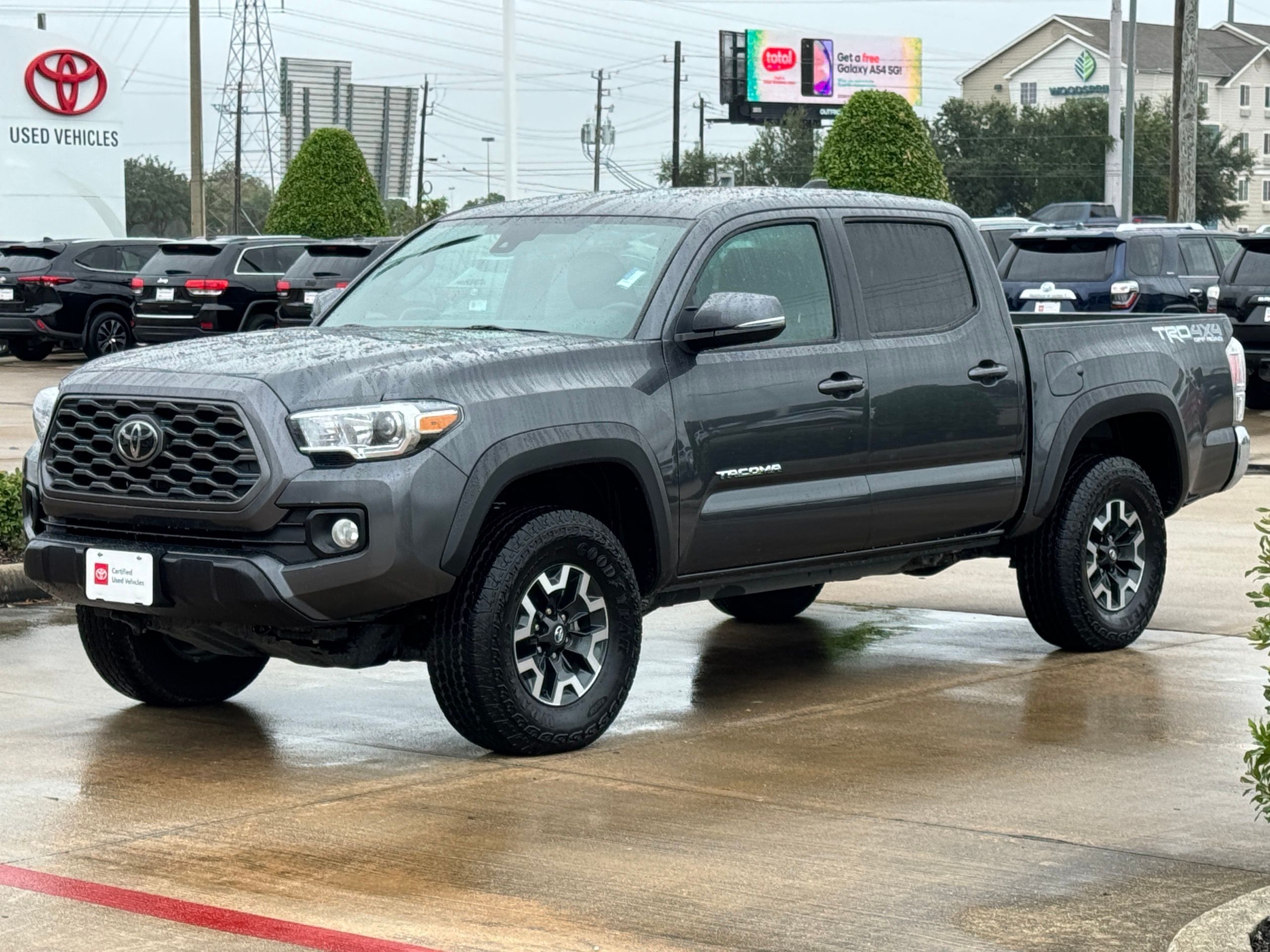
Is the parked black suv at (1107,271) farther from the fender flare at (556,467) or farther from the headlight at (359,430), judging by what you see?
the headlight at (359,430)

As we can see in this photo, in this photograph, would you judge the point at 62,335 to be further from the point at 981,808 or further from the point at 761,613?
the point at 981,808

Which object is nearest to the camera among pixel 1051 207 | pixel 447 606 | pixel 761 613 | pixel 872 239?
pixel 447 606

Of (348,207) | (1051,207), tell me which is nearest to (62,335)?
(348,207)

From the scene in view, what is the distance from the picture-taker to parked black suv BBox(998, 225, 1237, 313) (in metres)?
21.4

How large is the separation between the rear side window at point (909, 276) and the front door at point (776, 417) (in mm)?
177

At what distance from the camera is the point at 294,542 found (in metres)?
6.26

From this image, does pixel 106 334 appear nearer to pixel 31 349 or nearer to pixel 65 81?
pixel 31 349

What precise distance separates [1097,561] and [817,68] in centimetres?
10925

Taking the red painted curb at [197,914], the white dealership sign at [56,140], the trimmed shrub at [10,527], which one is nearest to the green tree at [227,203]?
the white dealership sign at [56,140]

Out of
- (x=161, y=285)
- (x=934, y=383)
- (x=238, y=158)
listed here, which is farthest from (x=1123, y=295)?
(x=238, y=158)

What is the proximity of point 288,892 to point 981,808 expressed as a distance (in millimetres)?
2122

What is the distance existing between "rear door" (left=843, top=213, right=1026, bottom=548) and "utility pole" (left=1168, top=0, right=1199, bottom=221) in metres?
24.3

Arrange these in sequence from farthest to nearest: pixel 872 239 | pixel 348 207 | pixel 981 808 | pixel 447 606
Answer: pixel 348 207, pixel 872 239, pixel 447 606, pixel 981 808

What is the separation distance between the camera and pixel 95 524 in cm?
667
